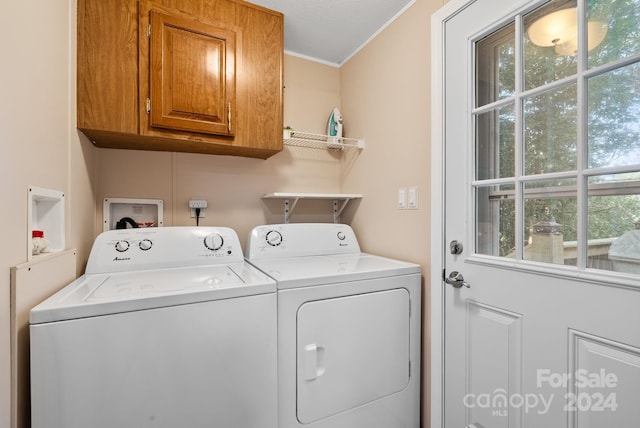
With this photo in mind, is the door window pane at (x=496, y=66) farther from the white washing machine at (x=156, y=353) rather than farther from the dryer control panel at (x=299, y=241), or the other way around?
the white washing machine at (x=156, y=353)

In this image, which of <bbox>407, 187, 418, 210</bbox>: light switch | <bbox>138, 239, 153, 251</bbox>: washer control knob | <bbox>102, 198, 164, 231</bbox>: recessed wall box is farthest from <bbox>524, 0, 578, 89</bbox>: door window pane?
<bbox>102, 198, 164, 231</bbox>: recessed wall box

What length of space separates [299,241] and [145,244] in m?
0.85

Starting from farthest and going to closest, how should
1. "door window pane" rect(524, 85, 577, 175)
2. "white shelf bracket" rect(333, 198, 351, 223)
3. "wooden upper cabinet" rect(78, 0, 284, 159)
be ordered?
"white shelf bracket" rect(333, 198, 351, 223)
"wooden upper cabinet" rect(78, 0, 284, 159)
"door window pane" rect(524, 85, 577, 175)

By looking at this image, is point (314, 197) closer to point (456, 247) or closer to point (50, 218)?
point (456, 247)

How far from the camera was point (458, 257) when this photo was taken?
1378mm

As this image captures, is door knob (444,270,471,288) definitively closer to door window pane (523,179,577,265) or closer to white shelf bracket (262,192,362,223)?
door window pane (523,179,577,265)

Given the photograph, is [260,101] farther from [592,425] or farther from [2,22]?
[592,425]

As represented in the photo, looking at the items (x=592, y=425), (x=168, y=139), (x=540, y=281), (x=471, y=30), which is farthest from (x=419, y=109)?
(x=592, y=425)

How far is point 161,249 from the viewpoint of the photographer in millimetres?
1477

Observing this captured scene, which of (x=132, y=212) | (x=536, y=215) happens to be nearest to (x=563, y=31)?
(x=536, y=215)

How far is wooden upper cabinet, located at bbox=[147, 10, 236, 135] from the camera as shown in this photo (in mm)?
1419

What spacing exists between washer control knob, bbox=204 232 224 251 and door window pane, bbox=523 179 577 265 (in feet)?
4.70

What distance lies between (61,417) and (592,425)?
166 cm

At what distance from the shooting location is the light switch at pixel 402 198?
1701 millimetres
